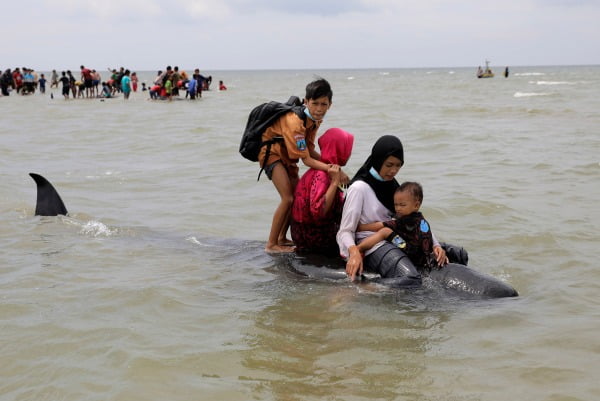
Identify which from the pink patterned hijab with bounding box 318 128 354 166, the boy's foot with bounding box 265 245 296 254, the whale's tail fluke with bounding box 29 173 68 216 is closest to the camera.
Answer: the pink patterned hijab with bounding box 318 128 354 166

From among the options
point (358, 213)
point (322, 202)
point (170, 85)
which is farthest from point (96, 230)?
point (170, 85)

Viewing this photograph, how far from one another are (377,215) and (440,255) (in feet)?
2.11

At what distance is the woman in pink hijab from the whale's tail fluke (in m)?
4.03

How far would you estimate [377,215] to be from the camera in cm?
573

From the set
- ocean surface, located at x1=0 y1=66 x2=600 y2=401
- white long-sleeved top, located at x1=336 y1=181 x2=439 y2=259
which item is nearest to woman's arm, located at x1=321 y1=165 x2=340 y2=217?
white long-sleeved top, located at x1=336 y1=181 x2=439 y2=259

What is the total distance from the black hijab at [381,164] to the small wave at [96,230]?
388cm

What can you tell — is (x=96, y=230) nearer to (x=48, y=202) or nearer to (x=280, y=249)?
(x=48, y=202)

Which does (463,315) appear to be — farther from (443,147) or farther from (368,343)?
(443,147)

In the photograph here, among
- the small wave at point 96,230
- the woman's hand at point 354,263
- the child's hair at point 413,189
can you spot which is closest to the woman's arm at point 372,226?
the woman's hand at point 354,263

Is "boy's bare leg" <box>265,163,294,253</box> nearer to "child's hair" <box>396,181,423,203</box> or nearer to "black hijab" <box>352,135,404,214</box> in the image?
"black hijab" <box>352,135,404,214</box>

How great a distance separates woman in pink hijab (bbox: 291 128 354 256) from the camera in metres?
5.93

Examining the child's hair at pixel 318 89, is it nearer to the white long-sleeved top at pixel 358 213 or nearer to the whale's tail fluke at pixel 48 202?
the white long-sleeved top at pixel 358 213

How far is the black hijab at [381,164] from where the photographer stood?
543cm

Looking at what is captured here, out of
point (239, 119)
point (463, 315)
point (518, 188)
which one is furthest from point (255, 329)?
point (239, 119)
